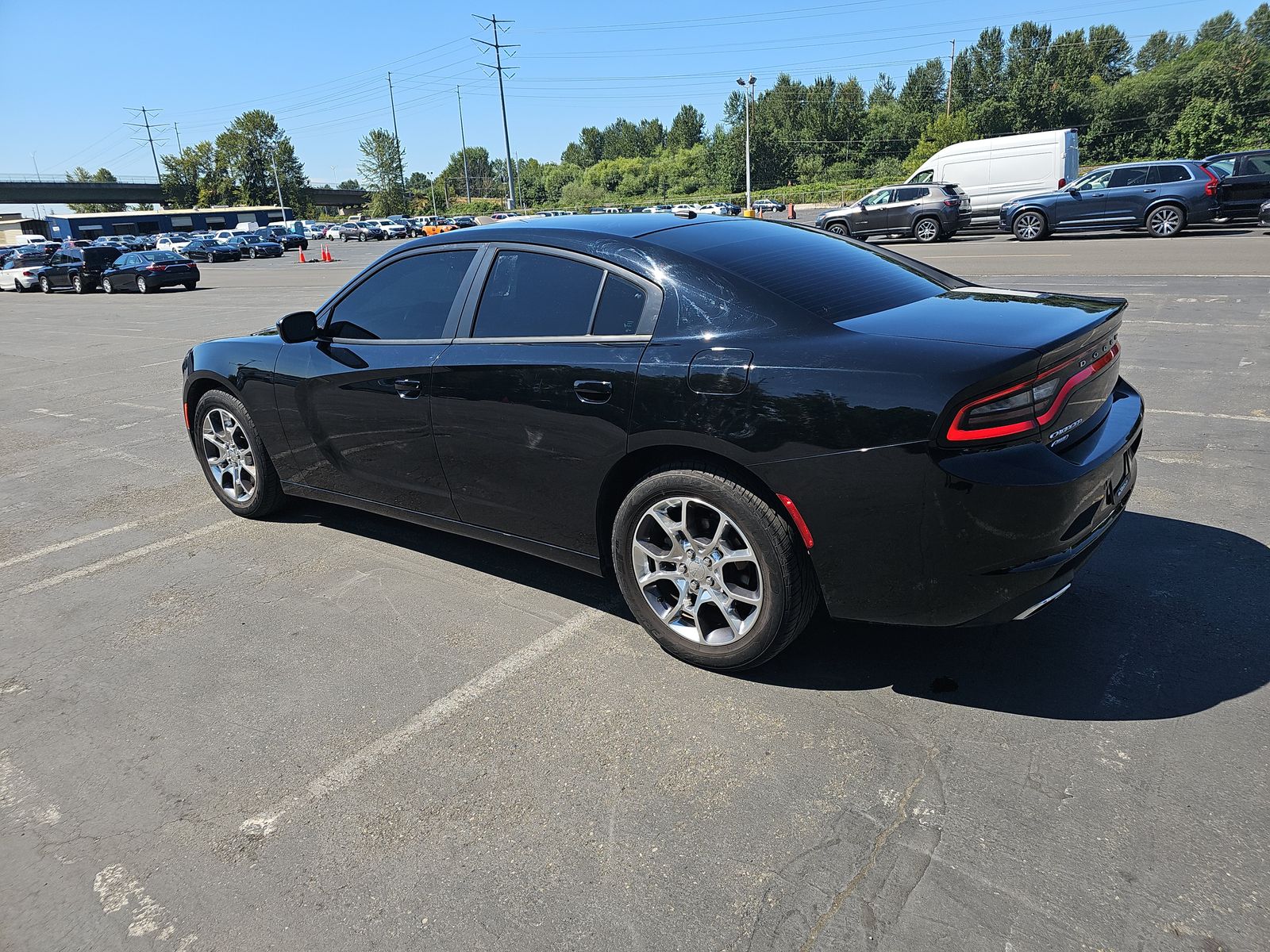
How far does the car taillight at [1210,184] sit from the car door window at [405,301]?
21030 mm

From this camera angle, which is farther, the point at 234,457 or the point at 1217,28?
the point at 1217,28

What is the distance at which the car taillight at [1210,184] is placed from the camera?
19.4 metres

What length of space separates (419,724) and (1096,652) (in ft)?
8.03

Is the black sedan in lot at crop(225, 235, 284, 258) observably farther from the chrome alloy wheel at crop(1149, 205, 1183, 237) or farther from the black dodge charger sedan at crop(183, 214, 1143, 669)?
the black dodge charger sedan at crop(183, 214, 1143, 669)

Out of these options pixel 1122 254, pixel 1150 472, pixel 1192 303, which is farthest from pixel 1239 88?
pixel 1150 472

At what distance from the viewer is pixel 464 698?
128 inches

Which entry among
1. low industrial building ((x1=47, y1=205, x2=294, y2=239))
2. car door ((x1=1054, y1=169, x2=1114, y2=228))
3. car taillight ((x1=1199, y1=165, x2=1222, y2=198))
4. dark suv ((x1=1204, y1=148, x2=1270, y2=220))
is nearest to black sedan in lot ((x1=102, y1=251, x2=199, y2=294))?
car door ((x1=1054, y1=169, x2=1114, y2=228))

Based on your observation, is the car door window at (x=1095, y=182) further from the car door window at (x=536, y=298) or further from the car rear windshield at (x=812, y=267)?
the car door window at (x=536, y=298)

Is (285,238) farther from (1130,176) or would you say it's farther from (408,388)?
(408,388)

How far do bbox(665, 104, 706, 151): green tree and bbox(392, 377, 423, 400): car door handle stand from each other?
171 m

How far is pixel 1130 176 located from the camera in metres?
20.6

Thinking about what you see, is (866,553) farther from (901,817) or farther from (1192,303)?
(1192,303)

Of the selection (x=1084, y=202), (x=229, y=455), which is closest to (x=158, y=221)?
(x=1084, y=202)

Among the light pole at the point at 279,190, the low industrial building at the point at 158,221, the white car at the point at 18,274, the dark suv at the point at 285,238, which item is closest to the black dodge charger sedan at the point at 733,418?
the white car at the point at 18,274
